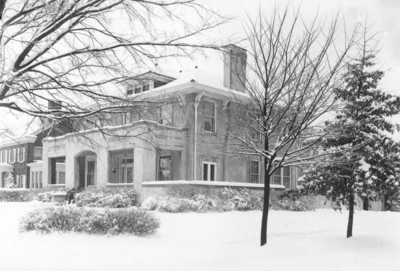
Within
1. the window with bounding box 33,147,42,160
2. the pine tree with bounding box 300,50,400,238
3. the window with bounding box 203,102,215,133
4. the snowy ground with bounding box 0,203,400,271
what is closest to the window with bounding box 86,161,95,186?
the window with bounding box 203,102,215,133

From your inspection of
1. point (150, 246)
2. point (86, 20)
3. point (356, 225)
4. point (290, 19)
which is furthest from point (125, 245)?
point (356, 225)

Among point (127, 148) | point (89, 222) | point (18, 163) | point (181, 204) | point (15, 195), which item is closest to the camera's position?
point (89, 222)

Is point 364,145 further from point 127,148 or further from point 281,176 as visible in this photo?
point 281,176

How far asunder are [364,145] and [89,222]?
27.4 ft

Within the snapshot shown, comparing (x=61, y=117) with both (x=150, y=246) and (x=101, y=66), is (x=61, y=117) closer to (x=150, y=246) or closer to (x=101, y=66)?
(x=101, y=66)

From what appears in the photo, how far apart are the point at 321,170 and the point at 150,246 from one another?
6365 mm

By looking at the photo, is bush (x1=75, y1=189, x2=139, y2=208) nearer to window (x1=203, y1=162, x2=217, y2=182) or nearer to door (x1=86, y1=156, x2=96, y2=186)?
window (x1=203, y1=162, x2=217, y2=182)

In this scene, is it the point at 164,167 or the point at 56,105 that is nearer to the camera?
the point at 56,105

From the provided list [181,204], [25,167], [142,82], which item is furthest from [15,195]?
[142,82]

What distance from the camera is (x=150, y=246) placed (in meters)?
10.4

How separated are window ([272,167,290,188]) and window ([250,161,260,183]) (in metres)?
2.21

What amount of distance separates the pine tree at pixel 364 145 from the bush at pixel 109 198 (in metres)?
9.48

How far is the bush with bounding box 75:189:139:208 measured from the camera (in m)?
20.1

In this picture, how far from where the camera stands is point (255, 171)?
27078 mm
